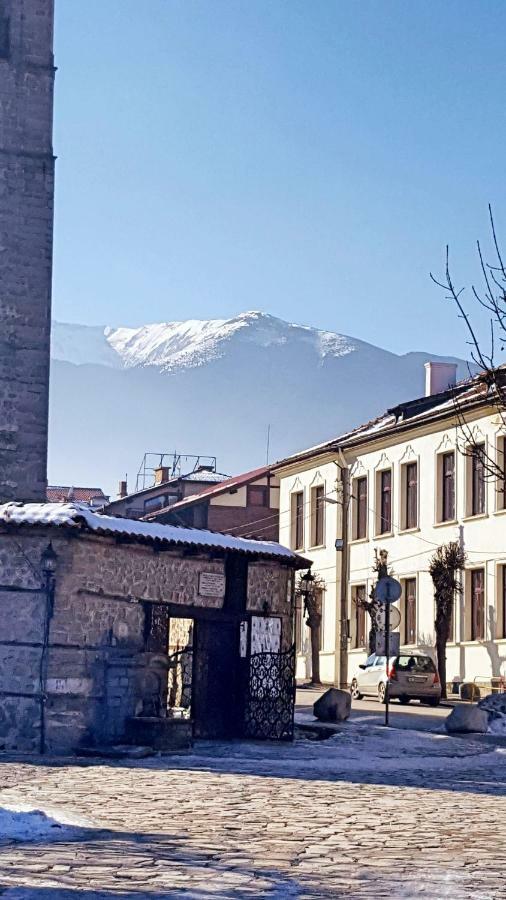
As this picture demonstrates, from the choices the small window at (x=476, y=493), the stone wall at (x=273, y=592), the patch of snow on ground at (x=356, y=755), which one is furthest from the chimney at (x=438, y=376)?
the stone wall at (x=273, y=592)

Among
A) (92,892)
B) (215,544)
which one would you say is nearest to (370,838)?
(92,892)

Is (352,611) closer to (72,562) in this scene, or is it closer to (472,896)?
(72,562)

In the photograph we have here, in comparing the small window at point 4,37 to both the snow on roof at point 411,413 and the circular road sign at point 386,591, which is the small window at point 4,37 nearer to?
the circular road sign at point 386,591

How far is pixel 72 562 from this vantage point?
2039 cm

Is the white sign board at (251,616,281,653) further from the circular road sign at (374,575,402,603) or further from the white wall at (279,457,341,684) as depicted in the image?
the white wall at (279,457,341,684)

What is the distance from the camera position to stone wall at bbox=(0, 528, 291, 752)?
2006cm

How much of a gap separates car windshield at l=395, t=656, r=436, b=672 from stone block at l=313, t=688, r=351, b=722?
8.23 meters

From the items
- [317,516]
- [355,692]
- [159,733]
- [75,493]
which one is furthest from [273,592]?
[75,493]

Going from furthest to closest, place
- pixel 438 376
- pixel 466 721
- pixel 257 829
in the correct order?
pixel 438 376 < pixel 466 721 < pixel 257 829

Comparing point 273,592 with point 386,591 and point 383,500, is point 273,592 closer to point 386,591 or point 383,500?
point 386,591

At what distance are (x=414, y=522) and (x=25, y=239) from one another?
750 inches

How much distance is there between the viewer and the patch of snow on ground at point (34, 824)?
10617 mm

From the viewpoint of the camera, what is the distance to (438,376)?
176 ft

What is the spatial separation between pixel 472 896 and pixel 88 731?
12515mm
